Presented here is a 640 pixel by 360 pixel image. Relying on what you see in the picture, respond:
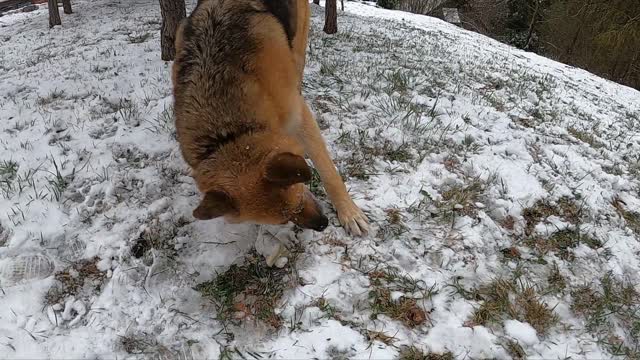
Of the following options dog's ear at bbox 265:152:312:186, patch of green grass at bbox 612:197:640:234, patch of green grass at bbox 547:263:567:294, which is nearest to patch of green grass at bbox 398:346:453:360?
patch of green grass at bbox 547:263:567:294

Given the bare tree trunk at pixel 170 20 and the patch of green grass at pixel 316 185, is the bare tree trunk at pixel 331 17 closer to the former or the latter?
the bare tree trunk at pixel 170 20

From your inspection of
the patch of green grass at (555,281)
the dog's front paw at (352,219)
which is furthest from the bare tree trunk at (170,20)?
the patch of green grass at (555,281)

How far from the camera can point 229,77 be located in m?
2.74

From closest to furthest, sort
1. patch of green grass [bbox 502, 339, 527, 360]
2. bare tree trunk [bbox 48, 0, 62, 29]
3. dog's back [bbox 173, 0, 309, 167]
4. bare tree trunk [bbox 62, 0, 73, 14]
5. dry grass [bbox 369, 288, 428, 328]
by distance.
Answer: patch of green grass [bbox 502, 339, 527, 360], dry grass [bbox 369, 288, 428, 328], dog's back [bbox 173, 0, 309, 167], bare tree trunk [bbox 48, 0, 62, 29], bare tree trunk [bbox 62, 0, 73, 14]

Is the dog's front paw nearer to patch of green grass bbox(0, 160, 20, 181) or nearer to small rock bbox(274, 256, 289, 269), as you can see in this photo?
small rock bbox(274, 256, 289, 269)

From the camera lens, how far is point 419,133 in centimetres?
429

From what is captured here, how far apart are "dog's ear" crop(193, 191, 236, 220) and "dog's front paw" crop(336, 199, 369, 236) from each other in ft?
3.55

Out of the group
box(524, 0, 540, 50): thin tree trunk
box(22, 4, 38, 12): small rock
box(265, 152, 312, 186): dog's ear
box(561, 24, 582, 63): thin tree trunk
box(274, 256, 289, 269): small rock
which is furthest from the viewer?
box(524, 0, 540, 50): thin tree trunk

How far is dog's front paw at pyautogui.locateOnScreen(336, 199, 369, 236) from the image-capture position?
10.0ft

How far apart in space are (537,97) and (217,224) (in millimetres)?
5323

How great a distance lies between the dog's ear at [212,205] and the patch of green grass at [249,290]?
600 mm

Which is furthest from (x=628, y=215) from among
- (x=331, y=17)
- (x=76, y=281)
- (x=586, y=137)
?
(x=331, y=17)

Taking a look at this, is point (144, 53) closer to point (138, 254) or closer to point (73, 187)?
point (73, 187)

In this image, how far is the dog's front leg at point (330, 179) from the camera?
3.03m
